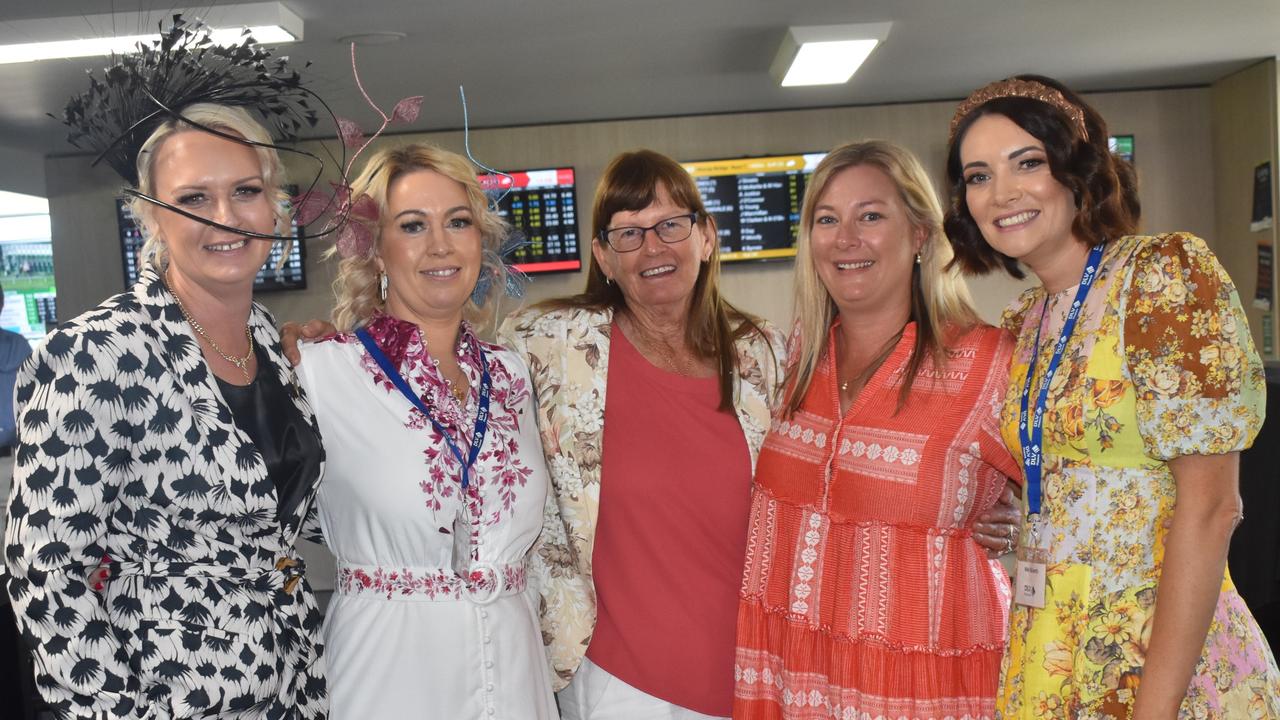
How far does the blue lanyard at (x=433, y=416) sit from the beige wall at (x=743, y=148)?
4.84 m

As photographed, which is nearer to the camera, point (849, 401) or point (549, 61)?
point (849, 401)

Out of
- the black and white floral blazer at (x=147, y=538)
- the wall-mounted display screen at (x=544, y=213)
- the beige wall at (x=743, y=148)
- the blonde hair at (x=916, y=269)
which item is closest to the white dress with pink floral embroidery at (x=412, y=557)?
the black and white floral blazer at (x=147, y=538)

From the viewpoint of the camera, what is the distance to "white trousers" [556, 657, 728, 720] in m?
2.08

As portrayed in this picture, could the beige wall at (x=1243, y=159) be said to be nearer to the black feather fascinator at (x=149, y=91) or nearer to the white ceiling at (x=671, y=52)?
the white ceiling at (x=671, y=52)

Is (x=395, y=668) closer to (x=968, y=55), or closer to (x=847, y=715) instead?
(x=847, y=715)

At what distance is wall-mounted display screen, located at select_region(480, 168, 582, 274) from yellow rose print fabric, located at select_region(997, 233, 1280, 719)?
5.28 m

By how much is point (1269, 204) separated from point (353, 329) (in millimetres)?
6155

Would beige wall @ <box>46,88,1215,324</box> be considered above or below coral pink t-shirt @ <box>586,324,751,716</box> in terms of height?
above

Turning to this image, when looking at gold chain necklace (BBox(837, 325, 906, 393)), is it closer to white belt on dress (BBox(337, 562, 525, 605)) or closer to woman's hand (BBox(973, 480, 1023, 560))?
woman's hand (BBox(973, 480, 1023, 560))

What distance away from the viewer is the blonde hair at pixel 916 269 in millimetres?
2004

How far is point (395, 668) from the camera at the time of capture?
1807 mm

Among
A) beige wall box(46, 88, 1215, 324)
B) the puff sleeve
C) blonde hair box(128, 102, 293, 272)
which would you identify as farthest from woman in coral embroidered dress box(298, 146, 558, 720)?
beige wall box(46, 88, 1215, 324)

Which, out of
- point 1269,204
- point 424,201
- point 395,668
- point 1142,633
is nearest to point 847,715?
point 1142,633

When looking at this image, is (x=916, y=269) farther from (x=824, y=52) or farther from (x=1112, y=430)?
(x=824, y=52)
